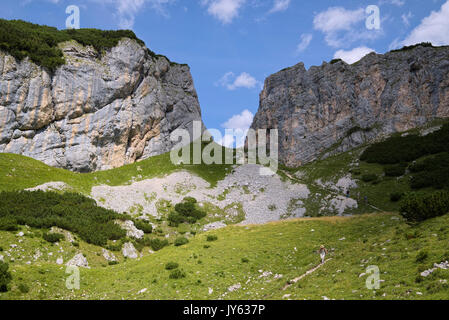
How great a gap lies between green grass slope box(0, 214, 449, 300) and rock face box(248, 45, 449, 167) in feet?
241

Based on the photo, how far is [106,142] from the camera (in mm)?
81000

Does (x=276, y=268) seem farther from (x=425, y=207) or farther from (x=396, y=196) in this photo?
(x=396, y=196)

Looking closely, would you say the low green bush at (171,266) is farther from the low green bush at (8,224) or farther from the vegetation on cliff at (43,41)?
the vegetation on cliff at (43,41)

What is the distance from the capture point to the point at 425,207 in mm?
22578

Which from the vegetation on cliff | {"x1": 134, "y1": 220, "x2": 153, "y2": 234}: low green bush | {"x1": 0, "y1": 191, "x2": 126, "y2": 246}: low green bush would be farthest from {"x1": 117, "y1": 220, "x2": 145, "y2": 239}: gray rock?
the vegetation on cliff

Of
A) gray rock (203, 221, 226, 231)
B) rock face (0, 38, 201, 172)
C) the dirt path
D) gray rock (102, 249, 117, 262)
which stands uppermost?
rock face (0, 38, 201, 172)

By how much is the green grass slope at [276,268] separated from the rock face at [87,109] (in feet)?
177

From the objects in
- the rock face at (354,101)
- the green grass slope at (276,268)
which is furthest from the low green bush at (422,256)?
the rock face at (354,101)

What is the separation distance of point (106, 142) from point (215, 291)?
71605 mm

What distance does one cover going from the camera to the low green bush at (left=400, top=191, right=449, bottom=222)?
2219cm

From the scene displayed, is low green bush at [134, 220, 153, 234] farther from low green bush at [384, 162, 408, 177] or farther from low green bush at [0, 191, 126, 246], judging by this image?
low green bush at [384, 162, 408, 177]

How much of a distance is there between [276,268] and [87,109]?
244 ft
